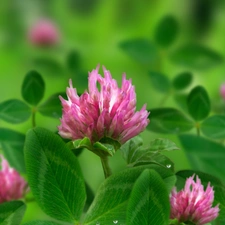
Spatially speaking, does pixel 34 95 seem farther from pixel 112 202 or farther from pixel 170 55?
pixel 170 55

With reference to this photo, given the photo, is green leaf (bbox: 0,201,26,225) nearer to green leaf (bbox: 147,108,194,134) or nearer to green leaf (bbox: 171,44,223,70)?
green leaf (bbox: 147,108,194,134)

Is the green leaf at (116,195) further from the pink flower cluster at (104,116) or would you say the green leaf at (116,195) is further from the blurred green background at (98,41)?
the blurred green background at (98,41)

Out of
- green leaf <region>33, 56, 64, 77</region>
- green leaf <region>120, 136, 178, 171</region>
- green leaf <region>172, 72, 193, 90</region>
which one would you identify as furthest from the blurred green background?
green leaf <region>120, 136, 178, 171</region>

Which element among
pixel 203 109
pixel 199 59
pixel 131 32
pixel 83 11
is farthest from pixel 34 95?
pixel 83 11

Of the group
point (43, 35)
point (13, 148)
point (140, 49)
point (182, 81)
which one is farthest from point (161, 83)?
point (43, 35)

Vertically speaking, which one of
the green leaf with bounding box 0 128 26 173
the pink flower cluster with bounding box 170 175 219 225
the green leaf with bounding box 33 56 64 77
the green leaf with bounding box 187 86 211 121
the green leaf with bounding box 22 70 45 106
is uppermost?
the green leaf with bounding box 33 56 64 77

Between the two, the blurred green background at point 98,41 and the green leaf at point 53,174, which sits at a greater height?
the blurred green background at point 98,41

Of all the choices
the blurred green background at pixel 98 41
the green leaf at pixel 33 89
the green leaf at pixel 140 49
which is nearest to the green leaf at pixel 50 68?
the blurred green background at pixel 98 41

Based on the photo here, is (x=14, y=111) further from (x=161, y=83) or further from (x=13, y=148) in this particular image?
(x=161, y=83)
